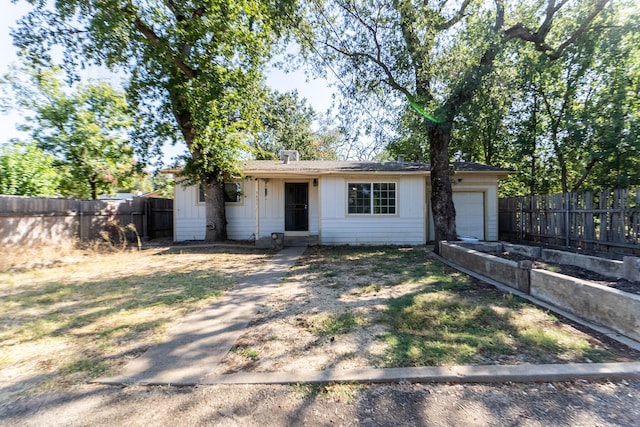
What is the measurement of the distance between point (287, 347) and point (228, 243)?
28.8ft

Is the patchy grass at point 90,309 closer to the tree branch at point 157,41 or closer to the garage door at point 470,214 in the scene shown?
the tree branch at point 157,41

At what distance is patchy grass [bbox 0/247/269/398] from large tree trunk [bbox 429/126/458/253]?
5.50 meters

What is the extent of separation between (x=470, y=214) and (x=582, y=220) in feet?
12.2

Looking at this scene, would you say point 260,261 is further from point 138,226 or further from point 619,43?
point 619,43

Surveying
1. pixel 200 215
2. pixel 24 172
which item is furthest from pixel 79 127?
pixel 200 215

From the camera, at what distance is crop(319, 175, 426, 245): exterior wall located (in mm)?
11000

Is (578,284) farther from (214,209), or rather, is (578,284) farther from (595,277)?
(214,209)

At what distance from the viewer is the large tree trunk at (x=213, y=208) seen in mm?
11422

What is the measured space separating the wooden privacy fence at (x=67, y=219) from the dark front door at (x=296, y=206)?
5.84m

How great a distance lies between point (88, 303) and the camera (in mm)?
4602

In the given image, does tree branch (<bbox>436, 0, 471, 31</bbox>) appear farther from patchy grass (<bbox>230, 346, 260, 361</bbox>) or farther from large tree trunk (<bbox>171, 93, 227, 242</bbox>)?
patchy grass (<bbox>230, 346, 260, 361</bbox>)

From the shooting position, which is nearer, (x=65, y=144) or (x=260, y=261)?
(x=260, y=261)

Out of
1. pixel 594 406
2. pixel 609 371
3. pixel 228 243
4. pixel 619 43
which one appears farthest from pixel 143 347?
pixel 619 43

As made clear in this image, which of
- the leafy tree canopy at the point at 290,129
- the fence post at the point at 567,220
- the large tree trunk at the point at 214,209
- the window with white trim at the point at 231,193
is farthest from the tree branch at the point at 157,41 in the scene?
the fence post at the point at 567,220
